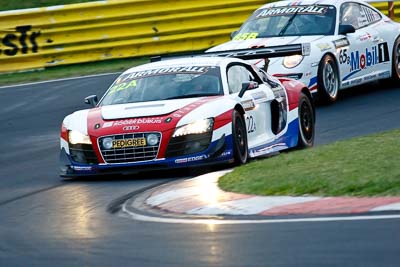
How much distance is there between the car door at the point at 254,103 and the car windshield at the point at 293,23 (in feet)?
14.4

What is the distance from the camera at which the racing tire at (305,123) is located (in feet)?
46.0

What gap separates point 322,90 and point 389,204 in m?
8.50

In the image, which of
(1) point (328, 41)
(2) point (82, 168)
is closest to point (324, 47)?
(1) point (328, 41)

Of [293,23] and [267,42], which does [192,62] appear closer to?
[267,42]

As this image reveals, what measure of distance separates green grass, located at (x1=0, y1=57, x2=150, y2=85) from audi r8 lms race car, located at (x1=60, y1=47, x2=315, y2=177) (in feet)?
27.3

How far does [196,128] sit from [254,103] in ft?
3.92

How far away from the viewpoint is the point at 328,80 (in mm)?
17625

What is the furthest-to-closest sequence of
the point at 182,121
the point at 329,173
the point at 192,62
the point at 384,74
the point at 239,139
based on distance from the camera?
1. the point at 384,74
2. the point at 192,62
3. the point at 239,139
4. the point at 182,121
5. the point at 329,173

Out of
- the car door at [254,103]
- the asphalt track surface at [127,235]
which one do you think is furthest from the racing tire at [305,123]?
the car door at [254,103]

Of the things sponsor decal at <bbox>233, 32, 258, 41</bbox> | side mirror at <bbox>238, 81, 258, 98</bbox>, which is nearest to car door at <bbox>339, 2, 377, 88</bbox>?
sponsor decal at <bbox>233, 32, 258, 41</bbox>

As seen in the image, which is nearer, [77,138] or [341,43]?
[77,138]

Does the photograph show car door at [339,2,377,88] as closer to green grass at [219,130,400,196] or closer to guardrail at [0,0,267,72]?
guardrail at [0,0,267,72]

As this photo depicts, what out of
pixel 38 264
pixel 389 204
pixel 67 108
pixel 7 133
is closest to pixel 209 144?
pixel 389 204

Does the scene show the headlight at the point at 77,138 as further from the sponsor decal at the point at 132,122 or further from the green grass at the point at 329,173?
the green grass at the point at 329,173
